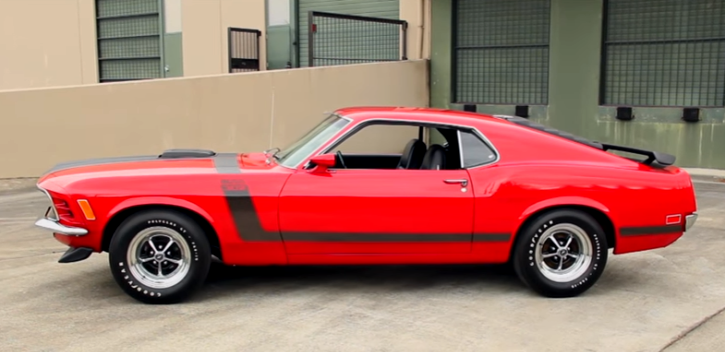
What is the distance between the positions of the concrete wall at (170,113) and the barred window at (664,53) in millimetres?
4181

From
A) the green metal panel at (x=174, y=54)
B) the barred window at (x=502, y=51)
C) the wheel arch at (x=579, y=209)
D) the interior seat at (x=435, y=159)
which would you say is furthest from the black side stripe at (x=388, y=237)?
the green metal panel at (x=174, y=54)

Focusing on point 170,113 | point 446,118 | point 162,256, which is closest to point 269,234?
point 162,256

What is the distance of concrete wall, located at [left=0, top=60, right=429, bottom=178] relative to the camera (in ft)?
40.1

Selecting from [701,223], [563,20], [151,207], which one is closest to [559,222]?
[151,207]

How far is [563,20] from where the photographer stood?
45.8ft

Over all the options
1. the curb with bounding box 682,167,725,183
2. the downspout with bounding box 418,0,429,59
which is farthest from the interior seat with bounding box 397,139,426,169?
the downspout with bounding box 418,0,429,59

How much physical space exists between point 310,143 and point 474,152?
1.28 metres

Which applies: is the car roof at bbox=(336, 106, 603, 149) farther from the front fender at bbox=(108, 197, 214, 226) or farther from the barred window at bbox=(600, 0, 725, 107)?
the barred window at bbox=(600, 0, 725, 107)

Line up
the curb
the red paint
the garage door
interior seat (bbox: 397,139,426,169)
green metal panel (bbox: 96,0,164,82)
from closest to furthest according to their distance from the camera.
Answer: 1. the red paint
2. interior seat (bbox: 397,139,426,169)
3. the curb
4. the garage door
5. green metal panel (bbox: 96,0,164,82)

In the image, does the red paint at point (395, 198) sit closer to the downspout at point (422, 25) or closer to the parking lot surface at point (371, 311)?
the parking lot surface at point (371, 311)

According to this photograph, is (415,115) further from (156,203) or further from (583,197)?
(156,203)

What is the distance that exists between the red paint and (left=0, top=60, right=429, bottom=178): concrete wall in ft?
22.5

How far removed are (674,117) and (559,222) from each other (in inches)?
324

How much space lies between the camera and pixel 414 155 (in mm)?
6395
